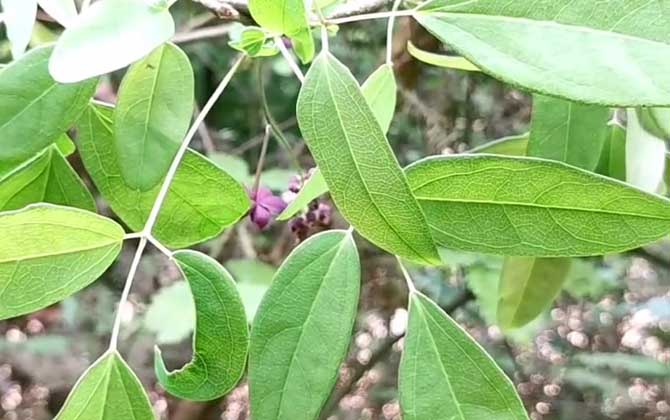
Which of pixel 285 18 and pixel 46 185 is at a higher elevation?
pixel 285 18

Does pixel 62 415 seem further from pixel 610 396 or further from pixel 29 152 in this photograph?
pixel 610 396

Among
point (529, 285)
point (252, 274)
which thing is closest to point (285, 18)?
point (529, 285)

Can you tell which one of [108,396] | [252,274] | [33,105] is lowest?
[252,274]

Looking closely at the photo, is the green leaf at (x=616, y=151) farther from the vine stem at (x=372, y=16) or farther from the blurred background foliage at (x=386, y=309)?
the blurred background foliage at (x=386, y=309)

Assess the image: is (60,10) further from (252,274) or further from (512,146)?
(252,274)

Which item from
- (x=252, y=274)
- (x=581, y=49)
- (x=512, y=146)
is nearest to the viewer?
(x=581, y=49)

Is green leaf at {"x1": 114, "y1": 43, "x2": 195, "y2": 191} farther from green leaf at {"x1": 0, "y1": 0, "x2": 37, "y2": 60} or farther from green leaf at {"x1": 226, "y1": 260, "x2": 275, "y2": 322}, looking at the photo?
green leaf at {"x1": 226, "y1": 260, "x2": 275, "y2": 322}
